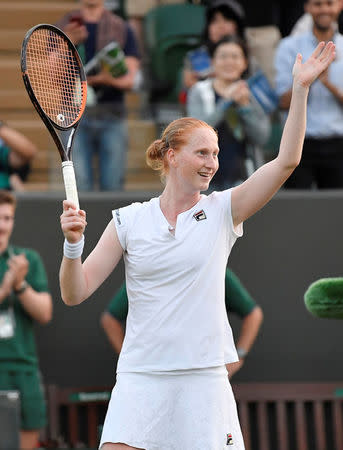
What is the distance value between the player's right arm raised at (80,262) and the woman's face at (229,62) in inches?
136

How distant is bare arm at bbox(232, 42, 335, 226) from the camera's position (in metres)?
3.56

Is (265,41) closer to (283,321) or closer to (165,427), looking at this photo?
(283,321)

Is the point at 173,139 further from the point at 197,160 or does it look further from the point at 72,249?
the point at 72,249

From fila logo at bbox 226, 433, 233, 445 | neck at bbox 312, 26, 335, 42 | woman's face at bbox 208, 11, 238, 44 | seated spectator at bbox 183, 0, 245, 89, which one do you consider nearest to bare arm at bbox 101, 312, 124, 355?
seated spectator at bbox 183, 0, 245, 89

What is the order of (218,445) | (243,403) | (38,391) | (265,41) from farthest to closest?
(265,41) → (243,403) → (38,391) → (218,445)

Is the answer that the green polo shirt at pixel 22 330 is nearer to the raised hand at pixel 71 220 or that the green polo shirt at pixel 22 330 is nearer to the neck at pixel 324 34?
the neck at pixel 324 34

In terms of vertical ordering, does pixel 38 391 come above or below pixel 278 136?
below

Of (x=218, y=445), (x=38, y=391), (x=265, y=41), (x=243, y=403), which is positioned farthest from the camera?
(x=265, y=41)

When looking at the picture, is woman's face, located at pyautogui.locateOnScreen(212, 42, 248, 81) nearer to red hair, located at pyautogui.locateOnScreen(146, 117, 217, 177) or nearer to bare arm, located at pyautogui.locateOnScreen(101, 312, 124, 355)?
bare arm, located at pyautogui.locateOnScreen(101, 312, 124, 355)

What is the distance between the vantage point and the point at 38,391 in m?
6.40

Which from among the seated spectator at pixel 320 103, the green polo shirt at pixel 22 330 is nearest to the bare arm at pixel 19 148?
the green polo shirt at pixel 22 330

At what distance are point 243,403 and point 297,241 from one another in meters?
1.19

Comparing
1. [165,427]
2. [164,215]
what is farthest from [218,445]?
[164,215]

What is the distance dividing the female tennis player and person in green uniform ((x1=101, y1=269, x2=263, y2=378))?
274 cm
